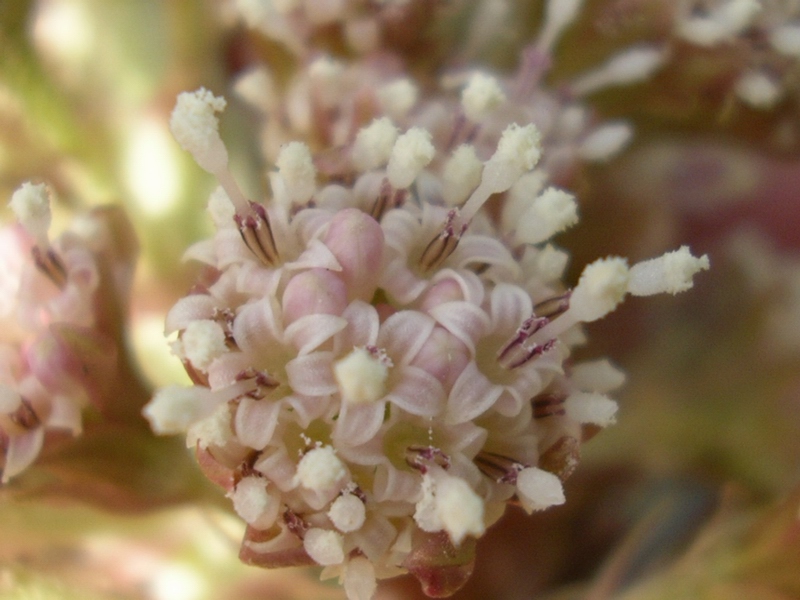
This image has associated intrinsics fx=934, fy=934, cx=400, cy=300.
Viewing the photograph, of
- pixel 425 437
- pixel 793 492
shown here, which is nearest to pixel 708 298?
pixel 793 492

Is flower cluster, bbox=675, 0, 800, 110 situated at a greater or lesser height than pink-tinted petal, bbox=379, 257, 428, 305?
greater

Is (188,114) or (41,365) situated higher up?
(188,114)

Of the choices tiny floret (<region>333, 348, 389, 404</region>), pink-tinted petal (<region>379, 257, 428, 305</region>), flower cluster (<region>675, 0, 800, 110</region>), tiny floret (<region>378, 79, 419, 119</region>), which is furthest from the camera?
flower cluster (<region>675, 0, 800, 110</region>)

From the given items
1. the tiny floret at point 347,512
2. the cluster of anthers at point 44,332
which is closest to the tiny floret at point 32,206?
the cluster of anthers at point 44,332

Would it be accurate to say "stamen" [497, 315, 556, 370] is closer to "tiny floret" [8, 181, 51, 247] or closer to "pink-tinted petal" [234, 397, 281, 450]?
"pink-tinted petal" [234, 397, 281, 450]

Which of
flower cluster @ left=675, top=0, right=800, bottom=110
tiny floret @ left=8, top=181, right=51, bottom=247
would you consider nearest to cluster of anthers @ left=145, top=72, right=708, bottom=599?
tiny floret @ left=8, top=181, right=51, bottom=247

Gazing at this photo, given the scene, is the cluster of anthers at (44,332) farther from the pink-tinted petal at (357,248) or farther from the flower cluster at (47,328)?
the pink-tinted petal at (357,248)

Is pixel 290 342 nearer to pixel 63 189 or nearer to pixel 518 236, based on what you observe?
pixel 518 236
